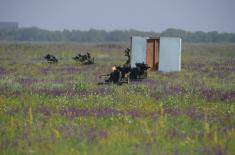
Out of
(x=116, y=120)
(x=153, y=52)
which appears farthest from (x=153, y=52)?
(x=116, y=120)

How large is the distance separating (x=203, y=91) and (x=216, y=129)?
9982mm

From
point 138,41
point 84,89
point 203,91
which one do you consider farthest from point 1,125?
point 138,41

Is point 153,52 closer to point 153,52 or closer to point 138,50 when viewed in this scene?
point 153,52

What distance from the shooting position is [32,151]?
12.5m

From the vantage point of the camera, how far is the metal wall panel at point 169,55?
39875mm

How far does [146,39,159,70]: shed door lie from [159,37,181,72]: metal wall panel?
0.55m

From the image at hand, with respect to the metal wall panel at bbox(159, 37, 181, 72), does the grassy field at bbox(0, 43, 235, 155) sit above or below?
below

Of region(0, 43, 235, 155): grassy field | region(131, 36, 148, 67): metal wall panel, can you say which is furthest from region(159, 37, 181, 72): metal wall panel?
region(0, 43, 235, 155): grassy field

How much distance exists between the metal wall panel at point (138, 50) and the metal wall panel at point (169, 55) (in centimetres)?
139

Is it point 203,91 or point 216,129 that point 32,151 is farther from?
point 203,91

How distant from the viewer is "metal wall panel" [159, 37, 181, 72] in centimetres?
3988

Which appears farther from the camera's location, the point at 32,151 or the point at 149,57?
the point at 149,57

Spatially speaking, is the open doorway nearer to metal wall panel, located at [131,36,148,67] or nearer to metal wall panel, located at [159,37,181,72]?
metal wall panel, located at [159,37,181,72]

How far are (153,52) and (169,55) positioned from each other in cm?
126
